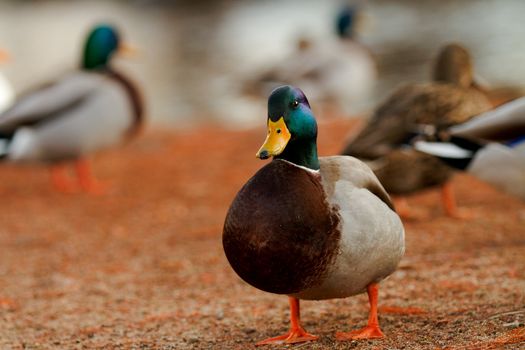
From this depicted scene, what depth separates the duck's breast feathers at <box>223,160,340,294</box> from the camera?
3.09 m

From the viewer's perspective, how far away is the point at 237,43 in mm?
24109

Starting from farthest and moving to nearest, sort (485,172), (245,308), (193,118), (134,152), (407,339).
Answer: (193,118) → (134,152) → (485,172) → (245,308) → (407,339)

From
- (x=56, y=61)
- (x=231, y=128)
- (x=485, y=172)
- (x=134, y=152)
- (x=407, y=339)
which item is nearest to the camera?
(x=407, y=339)

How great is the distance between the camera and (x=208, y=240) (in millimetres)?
6188

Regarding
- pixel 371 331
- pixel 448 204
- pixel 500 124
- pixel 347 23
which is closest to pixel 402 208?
pixel 448 204

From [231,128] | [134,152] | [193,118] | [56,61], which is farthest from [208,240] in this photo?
[56,61]

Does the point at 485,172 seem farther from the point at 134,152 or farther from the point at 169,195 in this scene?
the point at 134,152

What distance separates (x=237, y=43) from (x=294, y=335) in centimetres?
2101

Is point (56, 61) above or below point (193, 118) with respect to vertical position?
above

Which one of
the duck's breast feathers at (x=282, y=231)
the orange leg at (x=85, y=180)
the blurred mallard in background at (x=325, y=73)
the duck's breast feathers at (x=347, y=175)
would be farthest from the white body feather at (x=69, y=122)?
the duck's breast feathers at (x=282, y=231)

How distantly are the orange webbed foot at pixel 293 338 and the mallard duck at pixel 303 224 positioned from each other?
0.04 feet

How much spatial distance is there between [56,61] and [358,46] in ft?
42.4

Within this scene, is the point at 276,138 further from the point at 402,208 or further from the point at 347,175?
the point at 402,208

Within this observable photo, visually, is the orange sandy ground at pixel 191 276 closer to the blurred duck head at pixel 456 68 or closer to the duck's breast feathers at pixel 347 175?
the duck's breast feathers at pixel 347 175
